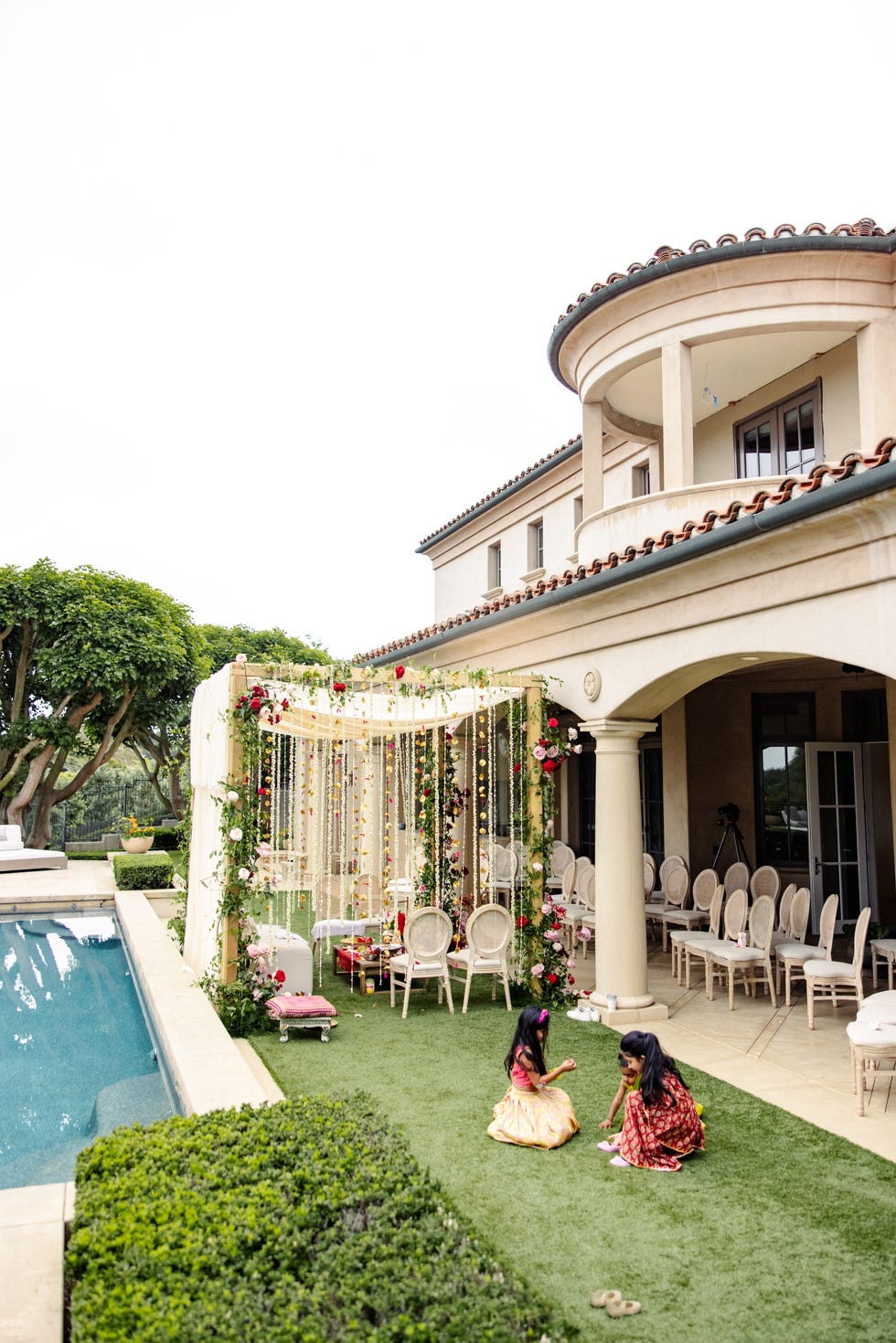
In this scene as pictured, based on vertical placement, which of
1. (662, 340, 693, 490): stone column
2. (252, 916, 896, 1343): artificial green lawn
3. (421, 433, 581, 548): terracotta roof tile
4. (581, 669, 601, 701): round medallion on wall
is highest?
(421, 433, 581, 548): terracotta roof tile

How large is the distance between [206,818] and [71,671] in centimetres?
1478

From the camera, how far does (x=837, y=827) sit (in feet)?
41.0

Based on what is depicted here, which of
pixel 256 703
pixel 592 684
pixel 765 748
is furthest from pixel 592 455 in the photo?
pixel 256 703

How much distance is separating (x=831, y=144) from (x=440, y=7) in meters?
6.44

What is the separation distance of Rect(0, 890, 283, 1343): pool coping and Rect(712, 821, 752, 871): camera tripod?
7519mm

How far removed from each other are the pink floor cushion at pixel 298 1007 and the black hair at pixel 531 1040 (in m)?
2.68

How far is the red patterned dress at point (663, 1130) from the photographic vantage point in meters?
5.54

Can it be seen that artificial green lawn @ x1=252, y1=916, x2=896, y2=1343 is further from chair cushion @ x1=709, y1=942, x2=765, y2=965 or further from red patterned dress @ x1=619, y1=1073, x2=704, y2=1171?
chair cushion @ x1=709, y1=942, x2=765, y2=965

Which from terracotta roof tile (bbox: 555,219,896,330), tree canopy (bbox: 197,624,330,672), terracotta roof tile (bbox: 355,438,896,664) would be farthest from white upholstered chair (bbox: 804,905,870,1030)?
tree canopy (bbox: 197,624,330,672)

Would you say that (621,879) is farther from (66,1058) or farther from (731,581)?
(66,1058)

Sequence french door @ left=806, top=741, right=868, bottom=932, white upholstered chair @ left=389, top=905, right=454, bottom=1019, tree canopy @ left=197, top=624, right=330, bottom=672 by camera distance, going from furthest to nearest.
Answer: tree canopy @ left=197, top=624, right=330, bottom=672, french door @ left=806, top=741, right=868, bottom=932, white upholstered chair @ left=389, top=905, right=454, bottom=1019

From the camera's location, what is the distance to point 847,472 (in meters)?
6.08

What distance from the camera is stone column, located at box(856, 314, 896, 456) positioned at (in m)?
9.38

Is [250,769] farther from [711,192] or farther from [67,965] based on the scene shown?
[711,192]
